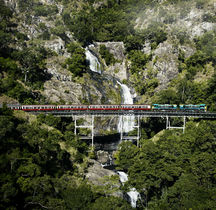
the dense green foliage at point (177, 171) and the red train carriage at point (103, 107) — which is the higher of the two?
the red train carriage at point (103, 107)

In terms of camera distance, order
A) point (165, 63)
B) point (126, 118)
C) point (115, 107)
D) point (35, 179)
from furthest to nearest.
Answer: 1. point (165, 63)
2. point (126, 118)
3. point (115, 107)
4. point (35, 179)

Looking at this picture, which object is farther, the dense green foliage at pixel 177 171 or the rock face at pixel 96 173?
the rock face at pixel 96 173

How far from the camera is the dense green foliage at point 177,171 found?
44.5 meters

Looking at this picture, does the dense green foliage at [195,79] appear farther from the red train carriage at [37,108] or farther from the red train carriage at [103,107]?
the red train carriage at [37,108]

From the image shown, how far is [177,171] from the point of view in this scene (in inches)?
2042

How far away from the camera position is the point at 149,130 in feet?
297

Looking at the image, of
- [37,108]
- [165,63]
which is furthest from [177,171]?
[165,63]

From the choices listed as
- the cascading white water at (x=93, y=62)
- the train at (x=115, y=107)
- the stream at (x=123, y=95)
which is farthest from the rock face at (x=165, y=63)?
the train at (x=115, y=107)

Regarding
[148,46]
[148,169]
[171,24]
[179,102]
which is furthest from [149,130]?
[171,24]

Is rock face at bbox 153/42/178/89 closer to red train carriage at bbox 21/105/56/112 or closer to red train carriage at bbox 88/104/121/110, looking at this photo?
red train carriage at bbox 88/104/121/110

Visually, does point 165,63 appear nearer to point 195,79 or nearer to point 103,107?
point 195,79

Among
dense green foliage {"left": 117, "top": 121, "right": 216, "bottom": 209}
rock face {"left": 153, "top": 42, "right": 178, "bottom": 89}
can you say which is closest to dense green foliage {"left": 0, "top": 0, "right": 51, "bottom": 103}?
dense green foliage {"left": 117, "top": 121, "right": 216, "bottom": 209}

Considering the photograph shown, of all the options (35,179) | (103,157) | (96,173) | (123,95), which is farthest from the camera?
(123,95)

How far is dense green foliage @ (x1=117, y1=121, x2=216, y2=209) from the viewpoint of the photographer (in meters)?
44.5
